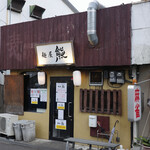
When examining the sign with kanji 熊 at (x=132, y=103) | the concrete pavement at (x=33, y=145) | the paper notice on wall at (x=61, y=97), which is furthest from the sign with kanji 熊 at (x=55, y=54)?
the concrete pavement at (x=33, y=145)

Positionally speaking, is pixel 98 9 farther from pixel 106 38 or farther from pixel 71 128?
pixel 71 128

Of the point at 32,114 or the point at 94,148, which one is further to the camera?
the point at 32,114

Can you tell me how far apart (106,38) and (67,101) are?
10.6 ft

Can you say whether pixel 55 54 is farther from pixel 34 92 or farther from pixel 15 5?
pixel 15 5

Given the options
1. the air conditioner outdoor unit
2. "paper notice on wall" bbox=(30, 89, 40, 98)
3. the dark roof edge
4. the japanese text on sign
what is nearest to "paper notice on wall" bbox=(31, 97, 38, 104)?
"paper notice on wall" bbox=(30, 89, 40, 98)

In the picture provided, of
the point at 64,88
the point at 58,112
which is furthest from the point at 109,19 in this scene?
the point at 58,112

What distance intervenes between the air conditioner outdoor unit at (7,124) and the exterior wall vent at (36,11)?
8.35 metres

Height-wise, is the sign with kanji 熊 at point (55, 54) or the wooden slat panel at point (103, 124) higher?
the sign with kanji 熊 at point (55, 54)

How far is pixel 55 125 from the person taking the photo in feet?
32.9

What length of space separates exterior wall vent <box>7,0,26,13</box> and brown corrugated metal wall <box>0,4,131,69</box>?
3483mm

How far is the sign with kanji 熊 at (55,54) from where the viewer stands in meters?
9.25

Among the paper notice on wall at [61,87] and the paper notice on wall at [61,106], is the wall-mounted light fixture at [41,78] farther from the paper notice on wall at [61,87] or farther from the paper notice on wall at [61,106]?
the paper notice on wall at [61,106]

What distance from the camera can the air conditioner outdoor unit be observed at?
10.1 metres

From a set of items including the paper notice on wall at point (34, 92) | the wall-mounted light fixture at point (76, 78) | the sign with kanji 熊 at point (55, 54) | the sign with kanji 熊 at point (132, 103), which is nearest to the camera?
the sign with kanji 熊 at point (132, 103)
